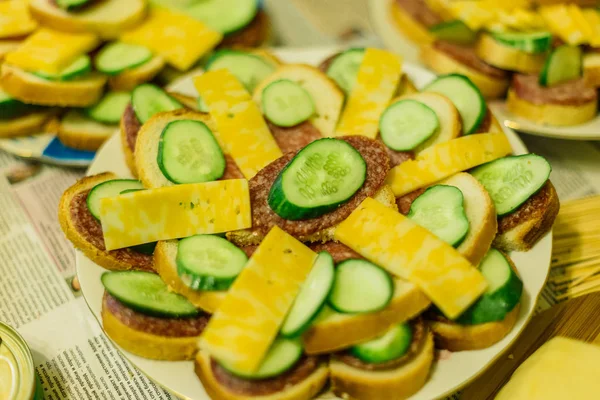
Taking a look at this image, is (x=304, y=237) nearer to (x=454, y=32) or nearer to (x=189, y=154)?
(x=189, y=154)

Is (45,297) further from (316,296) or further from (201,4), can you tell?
(201,4)

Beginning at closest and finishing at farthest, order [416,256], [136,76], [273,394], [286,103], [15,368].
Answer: [273,394] → [416,256] → [15,368] → [286,103] → [136,76]

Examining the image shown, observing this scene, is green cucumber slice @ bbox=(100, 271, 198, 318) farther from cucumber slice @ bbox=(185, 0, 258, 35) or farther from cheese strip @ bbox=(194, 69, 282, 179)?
cucumber slice @ bbox=(185, 0, 258, 35)

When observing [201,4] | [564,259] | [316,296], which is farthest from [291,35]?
[316,296]

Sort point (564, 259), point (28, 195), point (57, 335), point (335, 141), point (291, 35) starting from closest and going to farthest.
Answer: point (335, 141) < point (57, 335) < point (564, 259) < point (28, 195) < point (291, 35)

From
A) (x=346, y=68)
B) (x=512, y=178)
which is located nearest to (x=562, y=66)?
(x=512, y=178)

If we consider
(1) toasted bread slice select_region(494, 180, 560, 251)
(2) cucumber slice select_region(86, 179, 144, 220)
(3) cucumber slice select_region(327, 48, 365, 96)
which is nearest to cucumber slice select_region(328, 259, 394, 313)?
(1) toasted bread slice select_region(494, 180, 560, 251)

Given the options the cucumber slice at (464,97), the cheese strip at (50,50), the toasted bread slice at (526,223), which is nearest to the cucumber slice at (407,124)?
the cucumber slice at (464,97)
